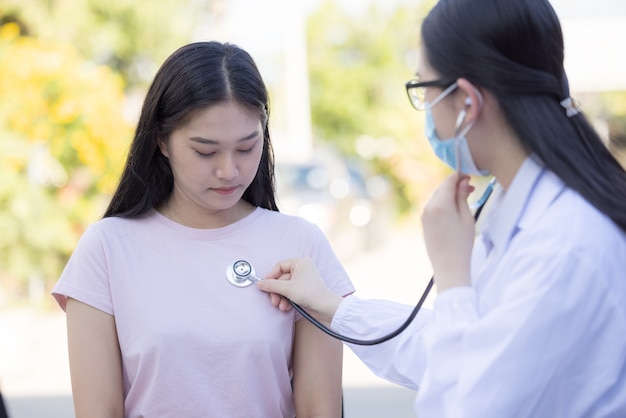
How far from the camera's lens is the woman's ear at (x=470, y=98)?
1.64 meters

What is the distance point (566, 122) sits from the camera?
1.63 meters

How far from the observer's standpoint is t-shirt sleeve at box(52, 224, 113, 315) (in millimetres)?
2139

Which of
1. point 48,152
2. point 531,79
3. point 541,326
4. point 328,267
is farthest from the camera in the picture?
point 48,152

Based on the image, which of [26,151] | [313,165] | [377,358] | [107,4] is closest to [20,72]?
[26,151]

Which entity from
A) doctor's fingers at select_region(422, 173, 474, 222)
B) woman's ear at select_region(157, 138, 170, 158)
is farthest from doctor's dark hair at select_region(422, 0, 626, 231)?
woman's ear at select_region(157, 138, 170, 158)

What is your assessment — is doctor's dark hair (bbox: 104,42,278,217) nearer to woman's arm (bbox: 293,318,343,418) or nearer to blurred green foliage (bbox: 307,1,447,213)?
woman's arm (bbox: 293,318,343,418)

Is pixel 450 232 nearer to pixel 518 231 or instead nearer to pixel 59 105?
pixel 518 231

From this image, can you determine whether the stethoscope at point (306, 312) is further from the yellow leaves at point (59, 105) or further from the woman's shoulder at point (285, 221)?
the yellow leaves at point (59, 105)

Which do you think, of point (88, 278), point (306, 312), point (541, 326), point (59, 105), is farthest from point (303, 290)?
point (59, 105)

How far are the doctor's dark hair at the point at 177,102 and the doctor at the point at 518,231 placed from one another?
1.85ft

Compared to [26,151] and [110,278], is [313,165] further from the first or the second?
[110,278]

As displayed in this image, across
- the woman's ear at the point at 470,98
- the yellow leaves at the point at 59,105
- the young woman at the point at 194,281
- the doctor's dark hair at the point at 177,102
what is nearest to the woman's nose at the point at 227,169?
the young woman at the point at 194,281

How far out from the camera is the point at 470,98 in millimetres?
1652

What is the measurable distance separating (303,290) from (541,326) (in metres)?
0.80
